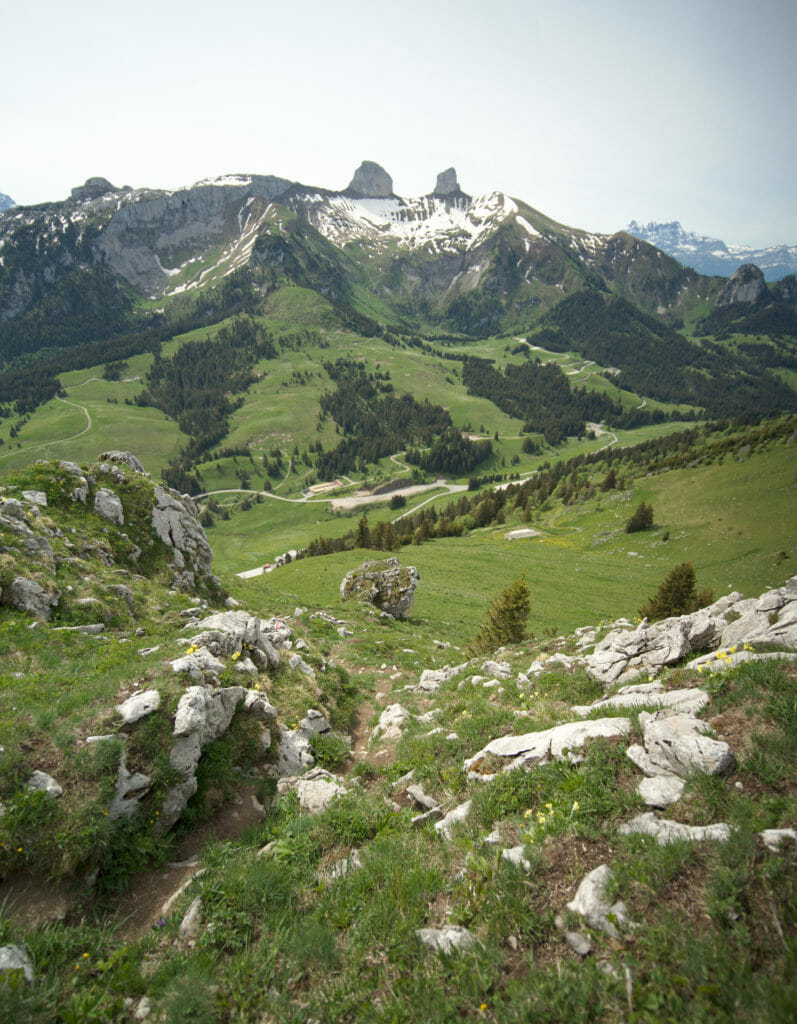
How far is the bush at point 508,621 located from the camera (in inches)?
1032

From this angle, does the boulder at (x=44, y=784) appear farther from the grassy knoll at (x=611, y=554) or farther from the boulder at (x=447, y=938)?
the grassy knoll at (x=611, y=554)

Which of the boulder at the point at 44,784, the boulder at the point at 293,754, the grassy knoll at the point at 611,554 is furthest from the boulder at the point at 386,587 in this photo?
the boulder at the point at 44,784

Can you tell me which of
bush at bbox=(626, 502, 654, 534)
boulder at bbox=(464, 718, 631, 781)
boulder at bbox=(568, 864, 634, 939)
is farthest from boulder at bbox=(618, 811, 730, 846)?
bush at bbox=(626, 502, 654, 534)

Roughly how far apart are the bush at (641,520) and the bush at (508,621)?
213ft

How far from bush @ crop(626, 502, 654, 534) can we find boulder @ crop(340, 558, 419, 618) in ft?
200

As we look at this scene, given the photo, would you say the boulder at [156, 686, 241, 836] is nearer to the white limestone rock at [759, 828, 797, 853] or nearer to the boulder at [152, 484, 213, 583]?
the white limestone rock at [759, 828, 797, 853]

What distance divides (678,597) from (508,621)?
1129 centimetres

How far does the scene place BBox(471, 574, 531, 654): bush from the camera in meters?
26.2

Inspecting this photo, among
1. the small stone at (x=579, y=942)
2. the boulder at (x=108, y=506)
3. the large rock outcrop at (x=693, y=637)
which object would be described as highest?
the boulder at (x=108, y=506)

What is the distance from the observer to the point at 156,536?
83.5 ft

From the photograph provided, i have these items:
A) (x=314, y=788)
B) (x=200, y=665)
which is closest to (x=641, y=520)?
(x=314, y=788)

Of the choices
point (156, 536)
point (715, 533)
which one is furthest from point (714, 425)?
point (156, 536)

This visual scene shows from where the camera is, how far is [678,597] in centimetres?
2683

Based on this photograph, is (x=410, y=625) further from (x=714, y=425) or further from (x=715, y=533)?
(x=714, y=425)
